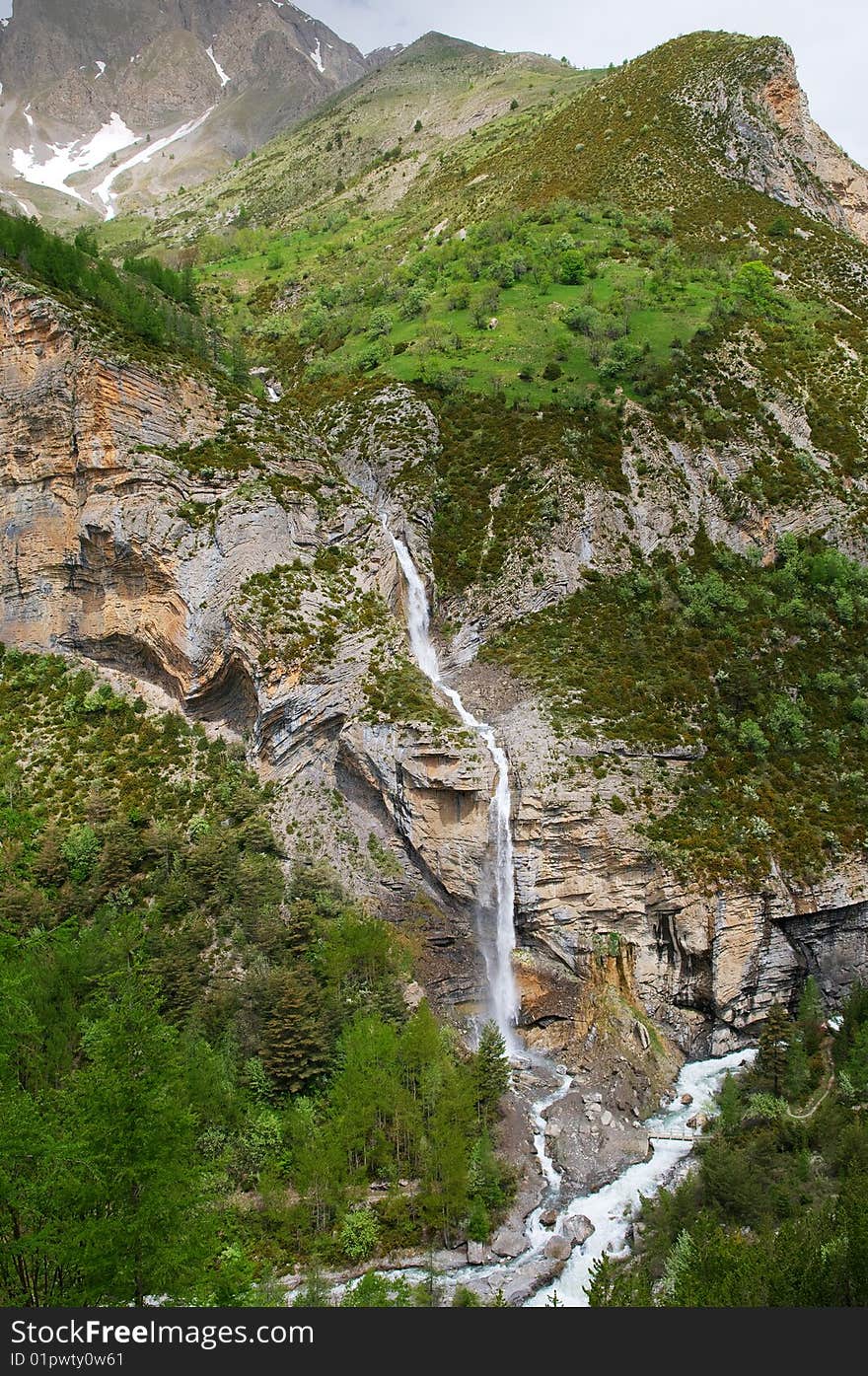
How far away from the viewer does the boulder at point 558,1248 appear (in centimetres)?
2600

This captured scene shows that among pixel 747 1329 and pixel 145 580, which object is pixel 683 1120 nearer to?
pixel 747 1329

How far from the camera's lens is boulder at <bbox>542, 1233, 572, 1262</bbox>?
85.3ft

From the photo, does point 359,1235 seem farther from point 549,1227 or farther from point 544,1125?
point 544,1125

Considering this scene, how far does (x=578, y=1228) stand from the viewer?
27062 mm

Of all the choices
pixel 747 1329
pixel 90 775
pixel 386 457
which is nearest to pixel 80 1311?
pixel 747 1329

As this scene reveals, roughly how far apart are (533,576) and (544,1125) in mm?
30857

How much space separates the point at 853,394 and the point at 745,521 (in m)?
17.3

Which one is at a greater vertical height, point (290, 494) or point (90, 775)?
point (290, 494)

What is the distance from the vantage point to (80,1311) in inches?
591

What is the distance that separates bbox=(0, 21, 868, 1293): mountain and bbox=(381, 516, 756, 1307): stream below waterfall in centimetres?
40

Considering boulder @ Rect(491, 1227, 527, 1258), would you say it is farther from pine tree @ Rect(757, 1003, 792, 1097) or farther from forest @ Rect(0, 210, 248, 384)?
forest @ Rect(0, 210, 248, 384)

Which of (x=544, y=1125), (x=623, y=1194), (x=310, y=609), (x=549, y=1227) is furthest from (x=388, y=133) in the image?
(x=549, y=1227)

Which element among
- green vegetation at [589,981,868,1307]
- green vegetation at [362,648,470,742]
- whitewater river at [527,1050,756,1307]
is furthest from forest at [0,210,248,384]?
green vegetation at [589,981,868,1307]

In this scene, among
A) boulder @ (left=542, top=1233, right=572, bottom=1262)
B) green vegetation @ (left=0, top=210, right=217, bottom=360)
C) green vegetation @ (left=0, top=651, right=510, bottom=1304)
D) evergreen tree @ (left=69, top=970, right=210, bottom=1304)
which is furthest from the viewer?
Answer: green vegetation @ (left=0, top=210, right=217, bottom=360)
